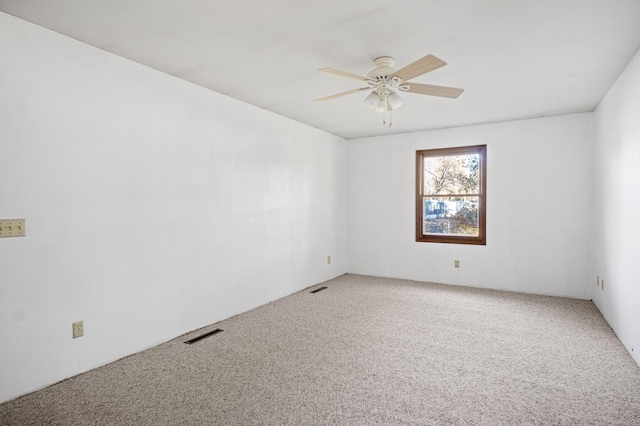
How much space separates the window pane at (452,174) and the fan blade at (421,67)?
10.1 feet

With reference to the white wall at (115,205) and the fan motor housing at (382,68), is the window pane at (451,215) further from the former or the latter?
the fan motor housing at (382,68)

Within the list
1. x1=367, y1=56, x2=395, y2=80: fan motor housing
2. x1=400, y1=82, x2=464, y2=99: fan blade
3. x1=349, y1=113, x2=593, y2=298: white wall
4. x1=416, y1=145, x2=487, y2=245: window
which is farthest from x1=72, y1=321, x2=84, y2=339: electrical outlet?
x1=416, y1=145, x2=487, y2=245: window

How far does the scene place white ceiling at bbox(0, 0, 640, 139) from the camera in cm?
210

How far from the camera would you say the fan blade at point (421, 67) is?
219 centimetres

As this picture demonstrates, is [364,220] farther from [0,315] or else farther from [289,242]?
[0,315]

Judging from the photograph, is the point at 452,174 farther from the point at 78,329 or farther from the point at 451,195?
the point at 78,329

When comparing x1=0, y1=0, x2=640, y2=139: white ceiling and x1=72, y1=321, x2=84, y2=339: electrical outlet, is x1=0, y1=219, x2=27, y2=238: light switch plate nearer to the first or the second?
x1=72, y1=321, x2=84, y2=339: electrical outlet

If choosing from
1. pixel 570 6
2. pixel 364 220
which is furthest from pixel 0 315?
pixel 364 220

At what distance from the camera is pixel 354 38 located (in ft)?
8.03

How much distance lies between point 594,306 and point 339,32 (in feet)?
13.8

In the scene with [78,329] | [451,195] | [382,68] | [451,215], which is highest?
[382,68]

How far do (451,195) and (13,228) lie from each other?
498cm

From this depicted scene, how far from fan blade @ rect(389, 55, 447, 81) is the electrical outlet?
2.85m

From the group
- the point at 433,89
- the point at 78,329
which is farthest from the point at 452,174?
the point at 78,329
